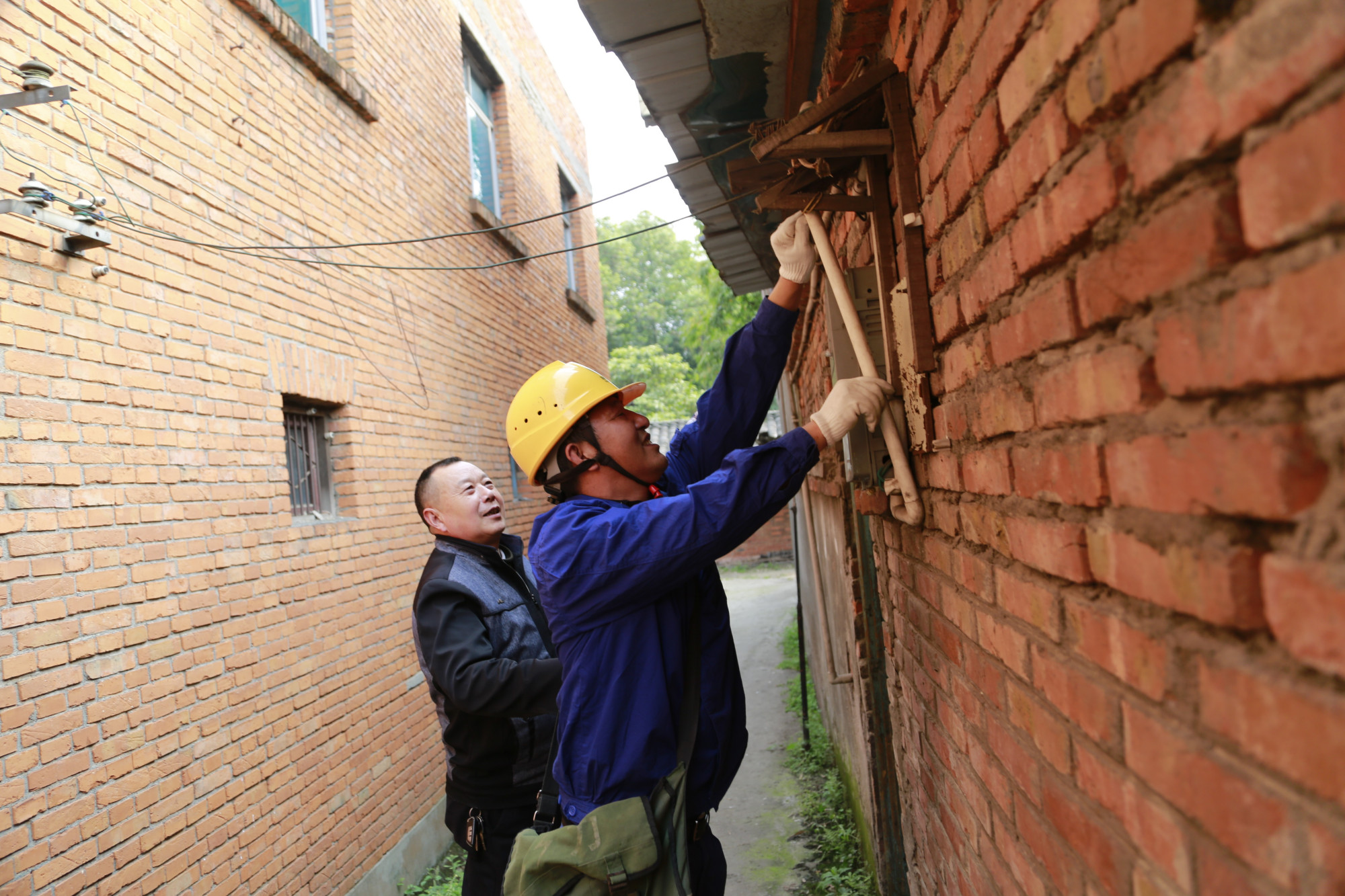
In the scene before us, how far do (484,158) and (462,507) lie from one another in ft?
23.6

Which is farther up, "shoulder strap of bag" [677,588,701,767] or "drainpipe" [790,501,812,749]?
"shoulder strap of bag" [677,588,701,767]

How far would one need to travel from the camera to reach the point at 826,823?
16.4 ft

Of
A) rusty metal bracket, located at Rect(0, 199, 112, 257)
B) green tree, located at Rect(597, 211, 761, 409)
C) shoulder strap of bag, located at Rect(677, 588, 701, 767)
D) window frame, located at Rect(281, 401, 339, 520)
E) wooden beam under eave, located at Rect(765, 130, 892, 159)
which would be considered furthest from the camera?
A: green tree, located at Rect(597, 211, 761, 409)

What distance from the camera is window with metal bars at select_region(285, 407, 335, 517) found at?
473 centimetres

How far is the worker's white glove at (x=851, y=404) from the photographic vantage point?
1876mm

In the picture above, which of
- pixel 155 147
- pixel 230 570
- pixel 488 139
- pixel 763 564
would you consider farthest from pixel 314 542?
pixel 763 564

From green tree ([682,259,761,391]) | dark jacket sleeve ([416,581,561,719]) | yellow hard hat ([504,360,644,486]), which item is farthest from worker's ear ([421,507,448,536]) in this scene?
green tree ([682,259,761,391])

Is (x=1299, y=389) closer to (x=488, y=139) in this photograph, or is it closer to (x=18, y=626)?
(x=18, y=626)

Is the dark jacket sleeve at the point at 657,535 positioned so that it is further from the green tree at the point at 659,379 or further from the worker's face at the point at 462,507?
the green tree at the point at 659,379

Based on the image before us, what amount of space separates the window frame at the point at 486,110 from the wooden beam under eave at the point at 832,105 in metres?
A: 7.27

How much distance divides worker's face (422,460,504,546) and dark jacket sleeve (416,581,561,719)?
45 centimetres

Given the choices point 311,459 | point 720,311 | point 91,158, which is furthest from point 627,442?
point 720,311

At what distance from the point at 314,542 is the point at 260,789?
1.31 metres

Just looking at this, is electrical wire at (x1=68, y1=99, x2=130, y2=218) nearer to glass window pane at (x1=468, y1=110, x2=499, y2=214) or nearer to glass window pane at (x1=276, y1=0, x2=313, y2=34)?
glass window pane at (x1=276, y1=0, x2=313, y2=34)
